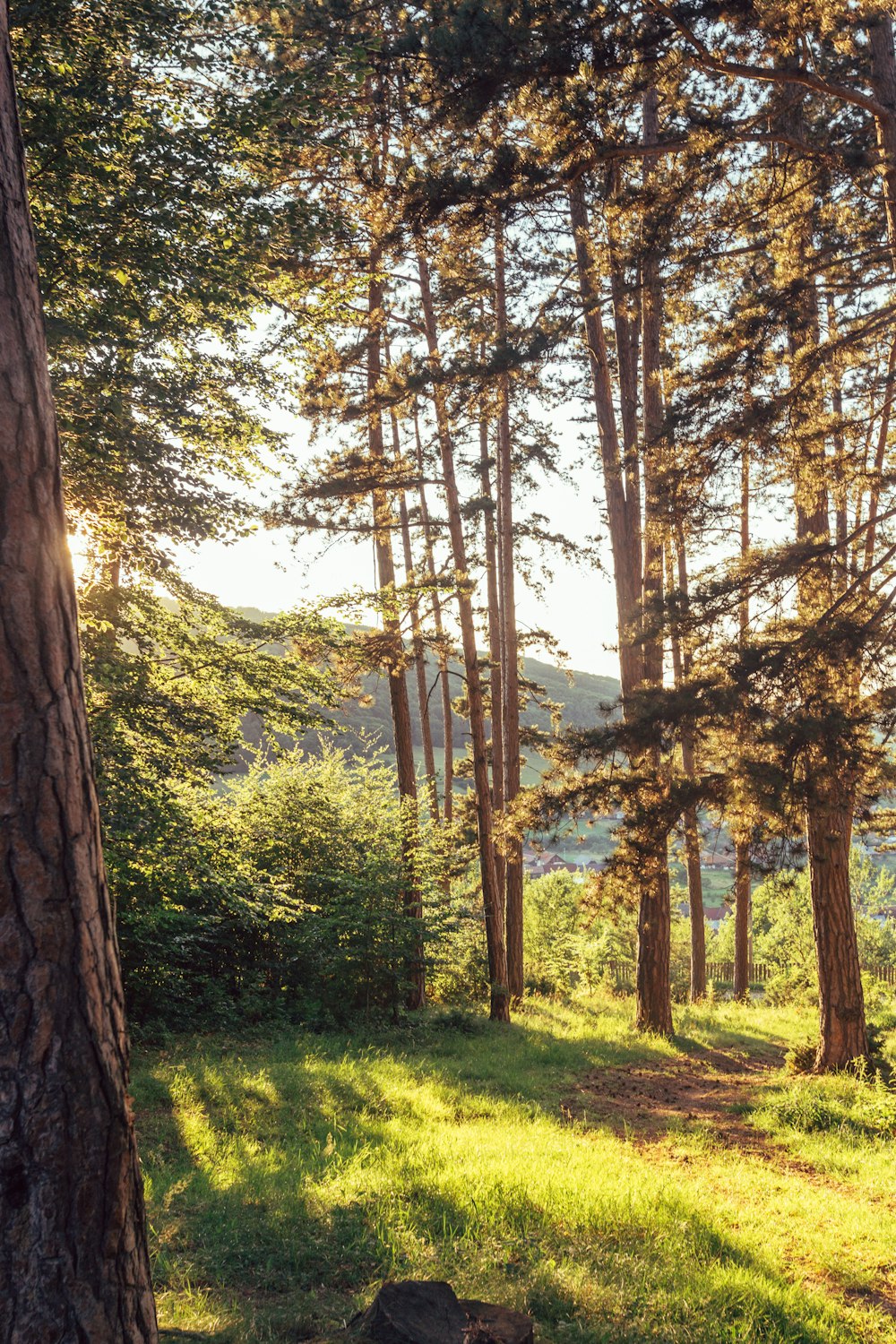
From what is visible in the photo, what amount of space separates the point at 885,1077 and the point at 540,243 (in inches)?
513

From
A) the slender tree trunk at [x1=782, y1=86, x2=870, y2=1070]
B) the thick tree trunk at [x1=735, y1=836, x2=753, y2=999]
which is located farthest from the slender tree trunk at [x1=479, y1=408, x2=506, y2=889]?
the slender tree trunk at [x1=782, y1=86, x2=870, y2=1070]

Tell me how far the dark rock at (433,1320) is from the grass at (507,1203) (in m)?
0.35

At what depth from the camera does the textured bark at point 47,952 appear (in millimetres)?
2117

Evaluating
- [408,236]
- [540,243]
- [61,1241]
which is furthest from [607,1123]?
[540,243]

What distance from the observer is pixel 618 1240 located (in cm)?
472

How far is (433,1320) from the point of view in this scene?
124 inches

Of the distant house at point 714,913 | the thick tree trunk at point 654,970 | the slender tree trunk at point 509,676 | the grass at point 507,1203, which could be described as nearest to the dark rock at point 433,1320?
the grass at point 507,1203

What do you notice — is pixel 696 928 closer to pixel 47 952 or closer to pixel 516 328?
pixel 516 328

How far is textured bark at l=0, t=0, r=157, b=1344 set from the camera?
6.95ft

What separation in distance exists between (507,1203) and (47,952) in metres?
4.08

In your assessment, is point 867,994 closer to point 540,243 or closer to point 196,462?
point 540,243

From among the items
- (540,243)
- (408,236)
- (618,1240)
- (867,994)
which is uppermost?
(540,243)

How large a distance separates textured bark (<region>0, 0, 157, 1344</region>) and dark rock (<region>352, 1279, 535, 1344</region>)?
1133mm

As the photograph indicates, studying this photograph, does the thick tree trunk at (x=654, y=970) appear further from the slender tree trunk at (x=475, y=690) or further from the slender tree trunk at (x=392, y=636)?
the slender tree trunk at (x=392, y=636)
